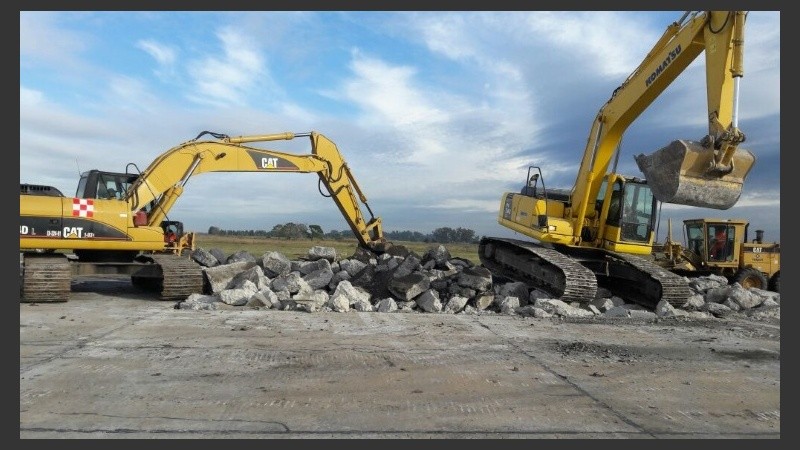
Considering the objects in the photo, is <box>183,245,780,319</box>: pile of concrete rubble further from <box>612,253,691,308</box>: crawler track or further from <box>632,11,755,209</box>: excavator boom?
<box>632,11,755,209</box>: excavator boom

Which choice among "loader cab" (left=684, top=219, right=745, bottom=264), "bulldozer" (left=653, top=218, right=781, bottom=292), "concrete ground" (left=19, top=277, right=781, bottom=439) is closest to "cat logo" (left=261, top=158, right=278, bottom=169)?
"concrete ground" (left=19, top=277, right=781, bottom=439)

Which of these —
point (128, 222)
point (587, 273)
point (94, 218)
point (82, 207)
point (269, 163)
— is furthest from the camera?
point (269, 163)

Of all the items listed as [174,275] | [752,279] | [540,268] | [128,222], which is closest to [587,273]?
[540,268]

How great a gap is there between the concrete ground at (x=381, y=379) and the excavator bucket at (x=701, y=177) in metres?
1.95

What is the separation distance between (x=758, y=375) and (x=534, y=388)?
8.93 ft

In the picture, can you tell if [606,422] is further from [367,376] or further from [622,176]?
[622,176]

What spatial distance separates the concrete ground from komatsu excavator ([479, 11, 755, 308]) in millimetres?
2143

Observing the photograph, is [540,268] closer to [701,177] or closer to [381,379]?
[701,177]

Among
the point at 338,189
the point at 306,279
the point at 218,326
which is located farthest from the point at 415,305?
the point at 338,189

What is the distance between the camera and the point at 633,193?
37.8 ft

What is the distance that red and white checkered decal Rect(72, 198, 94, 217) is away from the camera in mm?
9655

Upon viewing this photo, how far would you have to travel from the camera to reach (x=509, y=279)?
13.3 metres

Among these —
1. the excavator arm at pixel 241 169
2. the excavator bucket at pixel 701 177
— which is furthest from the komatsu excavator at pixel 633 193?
the excavator arm at pixel 241 169

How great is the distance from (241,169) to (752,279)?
14.0 m
